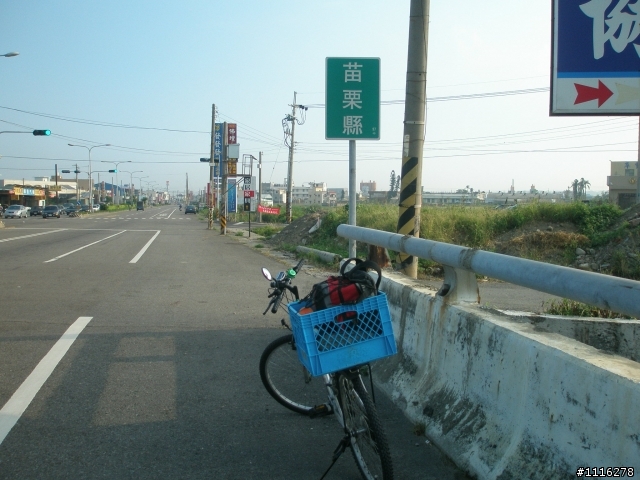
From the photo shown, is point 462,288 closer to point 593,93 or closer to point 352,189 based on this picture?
point 593,93

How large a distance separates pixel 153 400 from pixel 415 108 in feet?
16.4

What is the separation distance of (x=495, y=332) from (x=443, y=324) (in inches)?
30.5

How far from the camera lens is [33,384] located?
548 cm

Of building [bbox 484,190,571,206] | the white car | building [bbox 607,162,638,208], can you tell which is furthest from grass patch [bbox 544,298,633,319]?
the white car

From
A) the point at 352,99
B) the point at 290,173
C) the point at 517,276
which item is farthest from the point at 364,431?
the point at 290,173

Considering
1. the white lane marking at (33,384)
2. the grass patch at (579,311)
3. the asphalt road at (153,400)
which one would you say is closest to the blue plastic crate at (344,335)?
the asphalt road at (153,400)

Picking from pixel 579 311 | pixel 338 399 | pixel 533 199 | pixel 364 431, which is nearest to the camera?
pixel 364 431

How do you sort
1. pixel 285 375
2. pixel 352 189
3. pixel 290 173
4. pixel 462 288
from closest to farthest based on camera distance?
pixel 462 288, pixel 285 375, pixel 352 189, pixel 290 173

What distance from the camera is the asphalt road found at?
3963mm

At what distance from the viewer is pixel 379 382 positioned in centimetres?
553

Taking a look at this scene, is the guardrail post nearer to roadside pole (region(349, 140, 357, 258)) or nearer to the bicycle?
the bicycle

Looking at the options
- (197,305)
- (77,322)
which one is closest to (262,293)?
(197,305)

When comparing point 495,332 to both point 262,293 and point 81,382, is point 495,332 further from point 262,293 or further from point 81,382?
point 262,293

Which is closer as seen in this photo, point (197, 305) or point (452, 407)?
point (452, 407)
